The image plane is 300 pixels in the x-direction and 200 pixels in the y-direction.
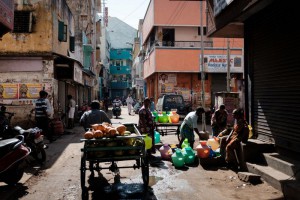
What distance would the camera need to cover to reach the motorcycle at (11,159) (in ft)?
20.4

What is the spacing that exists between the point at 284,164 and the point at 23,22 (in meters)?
13.9

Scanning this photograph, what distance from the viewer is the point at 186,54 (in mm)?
26953

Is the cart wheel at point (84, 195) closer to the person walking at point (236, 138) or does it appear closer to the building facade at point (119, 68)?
the person walking at point (236, 138)

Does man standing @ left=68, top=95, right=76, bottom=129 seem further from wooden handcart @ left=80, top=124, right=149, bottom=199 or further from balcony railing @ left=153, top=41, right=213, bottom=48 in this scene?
balcony railing @ left=153, top=41, right=213, bottom=48

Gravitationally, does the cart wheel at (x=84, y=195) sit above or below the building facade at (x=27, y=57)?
below

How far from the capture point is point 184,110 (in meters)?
19.8

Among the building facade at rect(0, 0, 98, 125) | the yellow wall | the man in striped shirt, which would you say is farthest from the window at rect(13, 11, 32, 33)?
the man in striped shirt

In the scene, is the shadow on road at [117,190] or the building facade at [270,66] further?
the building facade at [270,66]

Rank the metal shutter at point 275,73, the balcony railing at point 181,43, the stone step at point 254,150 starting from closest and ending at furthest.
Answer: the metal shutter at point 275,73 < the stone step at point 254,150 < the balcony railing at point 181,43

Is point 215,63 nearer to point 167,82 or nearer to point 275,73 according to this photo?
point 167,82

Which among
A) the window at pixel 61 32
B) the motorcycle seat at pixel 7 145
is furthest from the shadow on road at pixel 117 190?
the window at pixel 61 32

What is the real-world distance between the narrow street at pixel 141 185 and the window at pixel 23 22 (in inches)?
372

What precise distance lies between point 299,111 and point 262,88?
6.71ft

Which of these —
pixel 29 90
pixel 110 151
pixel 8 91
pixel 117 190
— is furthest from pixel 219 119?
pixel 8 91
